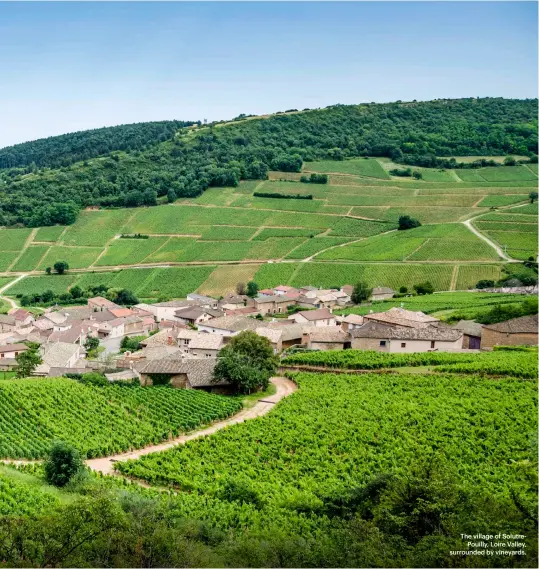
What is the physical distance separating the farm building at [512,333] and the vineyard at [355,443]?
1080 centimetres

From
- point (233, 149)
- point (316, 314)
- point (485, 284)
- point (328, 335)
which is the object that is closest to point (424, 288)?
point (485, 284)

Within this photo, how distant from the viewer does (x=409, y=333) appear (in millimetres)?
50875

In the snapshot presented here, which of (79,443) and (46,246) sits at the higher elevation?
(46,246)

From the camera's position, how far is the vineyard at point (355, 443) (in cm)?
2791

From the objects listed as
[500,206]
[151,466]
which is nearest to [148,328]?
[151,466]

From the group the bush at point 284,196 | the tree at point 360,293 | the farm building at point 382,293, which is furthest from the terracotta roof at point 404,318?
the bush at point 284,196

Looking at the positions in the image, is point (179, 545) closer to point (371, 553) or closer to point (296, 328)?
point (371, 553)

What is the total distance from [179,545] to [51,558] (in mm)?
3254

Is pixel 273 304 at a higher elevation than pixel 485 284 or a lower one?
lower

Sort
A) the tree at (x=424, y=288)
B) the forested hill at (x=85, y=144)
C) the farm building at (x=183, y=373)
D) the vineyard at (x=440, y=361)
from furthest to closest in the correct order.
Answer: the forested hill at (x=85, y=144), the tree at (x=424, y=288), the farm building at (x=183, y=373), the vineyard at (x=440, y=361)

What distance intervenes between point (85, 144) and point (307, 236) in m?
79.1

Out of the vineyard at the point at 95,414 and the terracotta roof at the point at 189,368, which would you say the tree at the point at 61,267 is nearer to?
the terracotta roof at the point at 189,368

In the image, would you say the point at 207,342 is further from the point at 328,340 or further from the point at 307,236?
the point at 307,236

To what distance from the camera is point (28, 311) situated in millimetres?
78250
